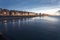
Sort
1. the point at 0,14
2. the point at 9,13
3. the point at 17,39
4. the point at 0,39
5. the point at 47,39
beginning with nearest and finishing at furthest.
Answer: the point at 0,39, the point at 17,39, the point at 47,39, the point at 0,14, the point at 9,13

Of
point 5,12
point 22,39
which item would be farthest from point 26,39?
point 5,12

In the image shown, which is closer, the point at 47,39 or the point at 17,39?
the point at 17,39

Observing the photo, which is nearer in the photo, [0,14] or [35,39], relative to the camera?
[35,39]

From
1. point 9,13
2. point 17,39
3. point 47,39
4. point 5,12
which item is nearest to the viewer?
point 17,39

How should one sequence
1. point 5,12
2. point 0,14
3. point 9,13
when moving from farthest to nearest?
point 9,13 < point 5,12 < point 0,14

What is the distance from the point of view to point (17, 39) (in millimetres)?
21359

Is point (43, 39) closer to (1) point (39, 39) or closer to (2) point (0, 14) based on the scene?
(1) point (39, 39)

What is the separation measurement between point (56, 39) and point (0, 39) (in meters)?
11.8

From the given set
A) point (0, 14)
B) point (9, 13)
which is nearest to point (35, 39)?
point (0, 14)

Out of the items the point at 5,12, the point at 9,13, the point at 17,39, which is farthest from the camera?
the point at 9,13

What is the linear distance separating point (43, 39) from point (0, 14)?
488 ft

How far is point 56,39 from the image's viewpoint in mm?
23047

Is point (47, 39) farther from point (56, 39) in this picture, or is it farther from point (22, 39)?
point (22, 39)

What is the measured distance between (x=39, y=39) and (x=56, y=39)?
151 inches
